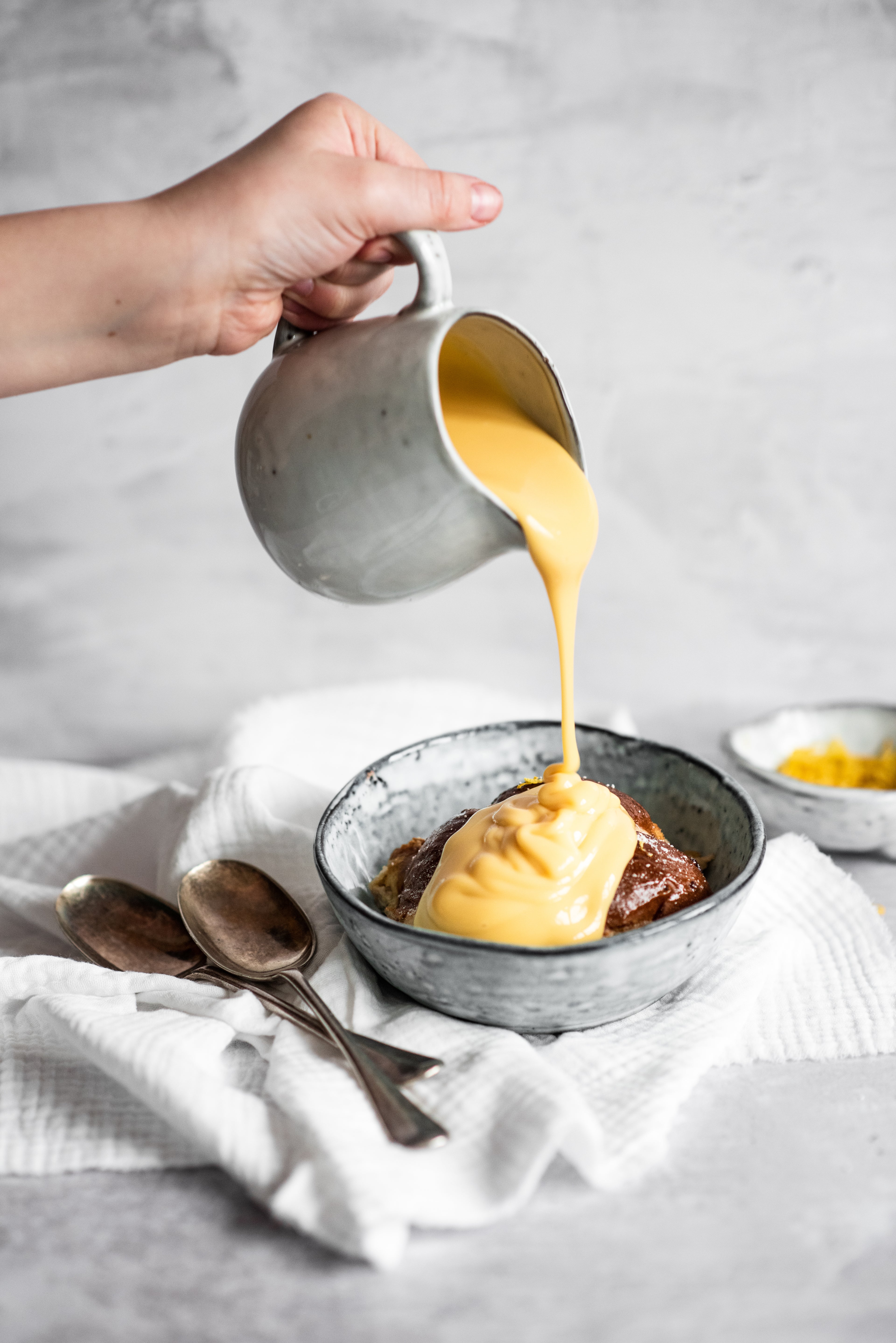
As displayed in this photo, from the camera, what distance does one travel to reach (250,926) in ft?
5.22

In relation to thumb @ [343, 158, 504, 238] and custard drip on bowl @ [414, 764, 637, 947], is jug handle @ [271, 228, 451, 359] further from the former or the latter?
custard drip on bowl @ [414, 764, 637, 947]

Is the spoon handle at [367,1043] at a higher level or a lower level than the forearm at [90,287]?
lower

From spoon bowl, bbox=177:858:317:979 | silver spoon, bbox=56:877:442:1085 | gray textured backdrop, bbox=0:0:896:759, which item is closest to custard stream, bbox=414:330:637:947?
spoon bowl, bbox=177:858:317:979

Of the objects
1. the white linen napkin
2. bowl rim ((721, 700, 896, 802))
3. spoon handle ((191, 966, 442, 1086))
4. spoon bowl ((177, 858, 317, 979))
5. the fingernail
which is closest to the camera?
the white linen napkin

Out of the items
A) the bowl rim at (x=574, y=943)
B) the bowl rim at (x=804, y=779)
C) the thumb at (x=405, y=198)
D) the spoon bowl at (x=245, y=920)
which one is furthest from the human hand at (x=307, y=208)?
the bowl rim at (x=804, y=779)

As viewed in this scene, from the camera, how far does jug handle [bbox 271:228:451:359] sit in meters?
1.27

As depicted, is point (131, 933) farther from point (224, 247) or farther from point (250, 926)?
→ point (224, 247)

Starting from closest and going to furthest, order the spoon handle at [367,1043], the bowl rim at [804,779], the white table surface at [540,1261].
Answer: the white table surface at [540,1261], the spoon handle at [367,1043], the bowl rim at [804,779]

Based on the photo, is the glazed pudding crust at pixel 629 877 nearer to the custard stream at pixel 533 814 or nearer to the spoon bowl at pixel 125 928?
the custard stream at pixel 533 814

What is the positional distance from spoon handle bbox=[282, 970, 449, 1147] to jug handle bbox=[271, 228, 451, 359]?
818 millimetres

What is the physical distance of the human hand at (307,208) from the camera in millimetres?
1348

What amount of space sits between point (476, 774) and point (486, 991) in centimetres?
59

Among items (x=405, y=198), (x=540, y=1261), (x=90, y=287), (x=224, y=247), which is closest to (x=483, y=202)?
(x=405, y=198)

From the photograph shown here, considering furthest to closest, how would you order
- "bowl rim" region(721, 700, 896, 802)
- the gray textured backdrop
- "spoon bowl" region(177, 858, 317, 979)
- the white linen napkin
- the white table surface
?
the gray textured backdrop → "bowl rim" region(721, 700, 896, 802) → "spoon bowl" region(177, 858, 317, 979) → the white linen napkin → the white table surface
